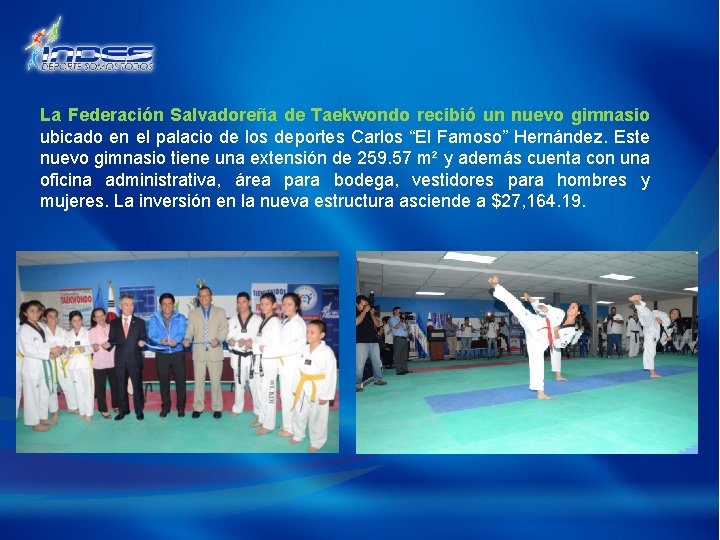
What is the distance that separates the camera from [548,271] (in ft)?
8.64

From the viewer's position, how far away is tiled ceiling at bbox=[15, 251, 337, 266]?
2459 millimetres

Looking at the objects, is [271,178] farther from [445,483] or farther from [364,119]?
[445,483]

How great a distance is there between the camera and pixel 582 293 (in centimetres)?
311

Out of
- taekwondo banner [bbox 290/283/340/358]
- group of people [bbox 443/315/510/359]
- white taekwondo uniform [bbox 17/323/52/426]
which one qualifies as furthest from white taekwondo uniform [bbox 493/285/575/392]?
white taekwondo uniform [bbox 17/323/52/426]

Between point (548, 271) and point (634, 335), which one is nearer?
point (548, 271)

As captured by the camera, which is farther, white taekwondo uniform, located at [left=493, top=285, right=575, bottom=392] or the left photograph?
white taekwondo uniform, located at [left=493, top=285, right=575, bottom=392]

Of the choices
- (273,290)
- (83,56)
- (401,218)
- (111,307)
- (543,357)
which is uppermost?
(83,56)

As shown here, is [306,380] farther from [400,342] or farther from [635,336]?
[635,336]

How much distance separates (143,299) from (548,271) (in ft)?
9.06

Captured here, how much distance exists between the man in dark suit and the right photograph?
1507 millimetres

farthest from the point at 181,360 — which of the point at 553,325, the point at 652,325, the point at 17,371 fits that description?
the point at 652,325

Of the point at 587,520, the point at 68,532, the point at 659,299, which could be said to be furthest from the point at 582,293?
the point at 68,532

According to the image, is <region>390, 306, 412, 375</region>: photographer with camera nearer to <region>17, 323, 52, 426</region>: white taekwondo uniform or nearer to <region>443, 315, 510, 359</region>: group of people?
<region>443, 315, 510, 359</region>: group of people

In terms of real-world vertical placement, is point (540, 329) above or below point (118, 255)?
below
